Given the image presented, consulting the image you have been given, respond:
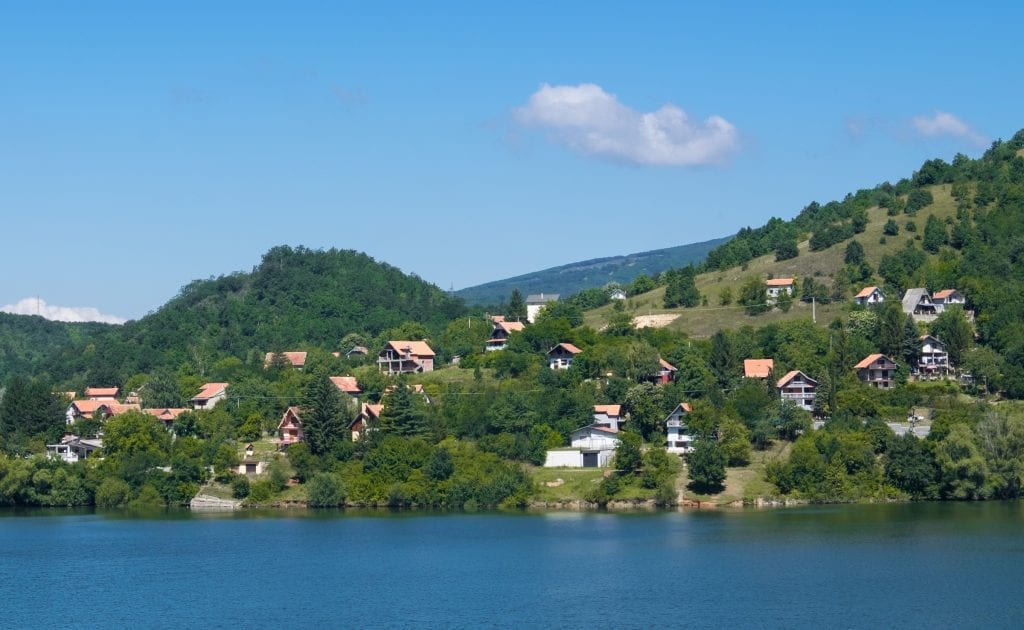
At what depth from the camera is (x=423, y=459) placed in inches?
2992

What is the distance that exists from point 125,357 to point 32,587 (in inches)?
2939

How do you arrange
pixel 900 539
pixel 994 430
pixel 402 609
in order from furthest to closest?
pixel 994 430, pixel 900 539, pixel 402 609

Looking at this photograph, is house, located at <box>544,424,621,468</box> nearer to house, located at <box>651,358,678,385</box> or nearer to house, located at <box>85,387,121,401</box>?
house, located at <box>651,358,678,385</box>

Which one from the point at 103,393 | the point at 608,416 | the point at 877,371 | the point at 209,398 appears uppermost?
the point at 877,371

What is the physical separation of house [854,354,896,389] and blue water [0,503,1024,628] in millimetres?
18678

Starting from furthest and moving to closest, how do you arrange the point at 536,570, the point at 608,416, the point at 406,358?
the point at 406,358, the point at 608,416, the point at 536,570

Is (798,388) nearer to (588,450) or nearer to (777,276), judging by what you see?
(588,450)

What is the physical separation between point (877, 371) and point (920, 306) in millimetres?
15851

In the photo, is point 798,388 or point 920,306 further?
point 920,306

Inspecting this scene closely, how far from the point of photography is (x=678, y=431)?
→ 7688cm

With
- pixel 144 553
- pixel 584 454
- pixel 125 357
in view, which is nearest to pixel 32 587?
pixel 144 553

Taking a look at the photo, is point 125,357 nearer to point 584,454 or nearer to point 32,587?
point 584,454

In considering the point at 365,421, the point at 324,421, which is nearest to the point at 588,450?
the point at 365,421

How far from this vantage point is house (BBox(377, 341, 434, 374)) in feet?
342
